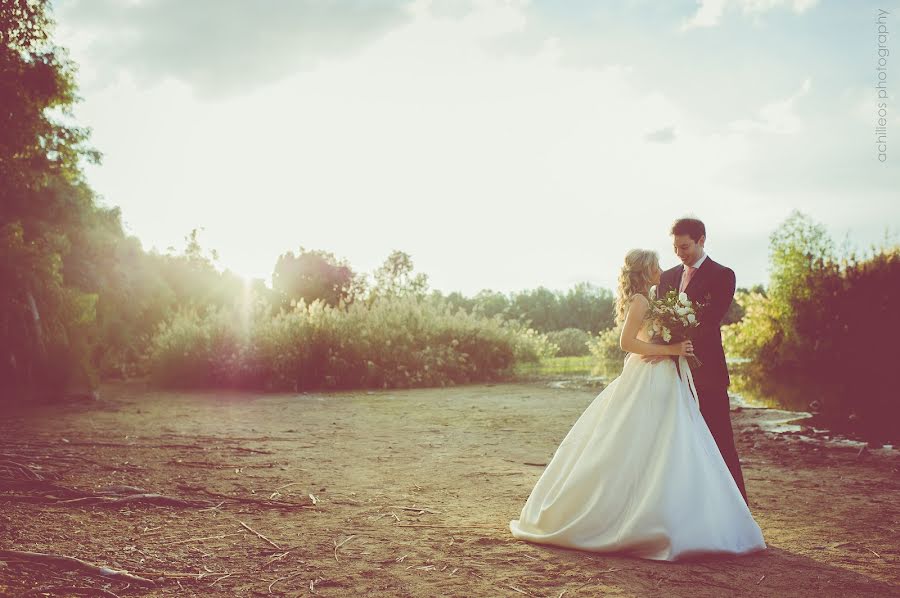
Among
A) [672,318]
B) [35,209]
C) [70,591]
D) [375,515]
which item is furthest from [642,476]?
[35,209]

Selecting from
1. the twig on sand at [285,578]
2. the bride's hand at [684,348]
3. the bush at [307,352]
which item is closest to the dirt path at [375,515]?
the twig on sand at [285,578]

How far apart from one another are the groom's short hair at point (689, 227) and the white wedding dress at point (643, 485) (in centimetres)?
112

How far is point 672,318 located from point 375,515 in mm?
2520

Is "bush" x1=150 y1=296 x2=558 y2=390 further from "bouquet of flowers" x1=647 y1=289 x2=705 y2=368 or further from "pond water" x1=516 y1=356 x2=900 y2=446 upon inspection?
"bouquet of flowers" x1=647 y1=289 x2=705 y2=368

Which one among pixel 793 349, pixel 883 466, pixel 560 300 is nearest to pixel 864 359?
pixel 793 349

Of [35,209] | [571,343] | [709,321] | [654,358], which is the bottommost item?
[571,343]

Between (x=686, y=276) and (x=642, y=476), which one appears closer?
(x=642, y=476)

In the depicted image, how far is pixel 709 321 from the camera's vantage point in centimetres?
A: 543

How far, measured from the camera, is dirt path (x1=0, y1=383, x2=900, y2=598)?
379cm

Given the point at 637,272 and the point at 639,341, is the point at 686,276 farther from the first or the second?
the point at 639,341

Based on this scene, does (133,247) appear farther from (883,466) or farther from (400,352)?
(883,466)

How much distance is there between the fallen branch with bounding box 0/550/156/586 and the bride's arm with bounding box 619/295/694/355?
3269 millimetres

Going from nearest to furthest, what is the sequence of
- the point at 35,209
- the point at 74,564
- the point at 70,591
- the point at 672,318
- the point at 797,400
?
1. the point at 70,591
2. the point at 74,564
3. the point at 672,318
4. the point at 797,400
5. the point at 35,209

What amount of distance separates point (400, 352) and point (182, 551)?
14121 mm
